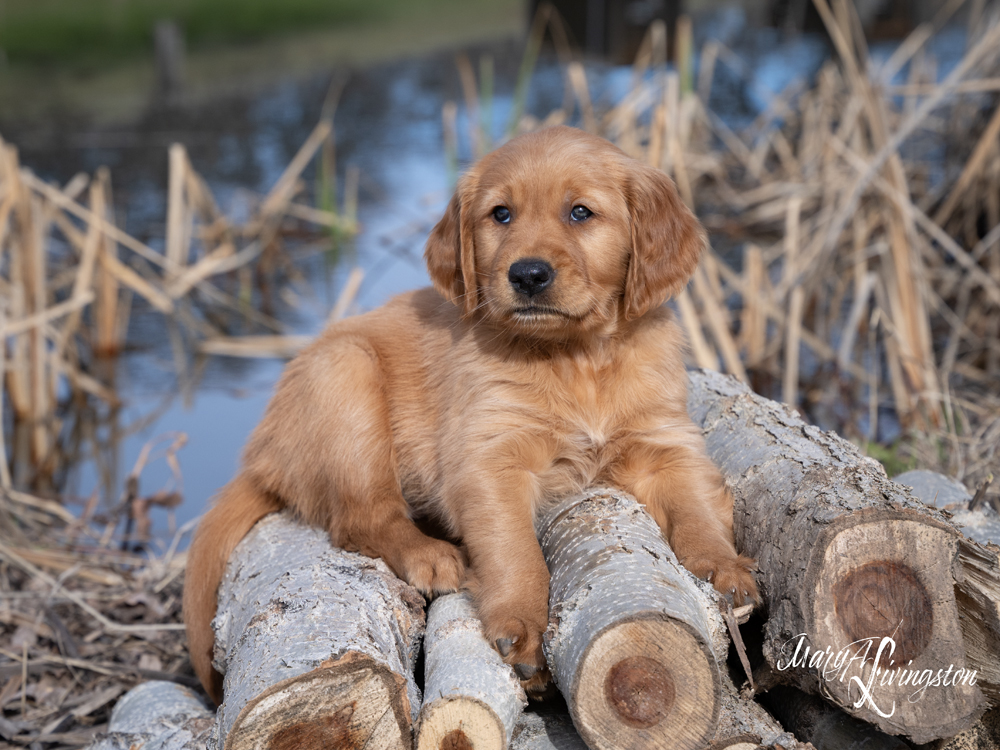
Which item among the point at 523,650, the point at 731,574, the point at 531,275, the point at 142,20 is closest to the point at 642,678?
the point at 523,650

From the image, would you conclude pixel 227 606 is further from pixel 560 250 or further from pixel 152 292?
pixel 152 292

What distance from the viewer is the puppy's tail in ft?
9.89

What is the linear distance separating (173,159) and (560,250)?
502 cm

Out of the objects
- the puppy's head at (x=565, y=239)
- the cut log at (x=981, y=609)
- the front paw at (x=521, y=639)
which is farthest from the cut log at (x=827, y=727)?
the puppy's head at (x=565, y=239)

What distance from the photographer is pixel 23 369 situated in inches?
224

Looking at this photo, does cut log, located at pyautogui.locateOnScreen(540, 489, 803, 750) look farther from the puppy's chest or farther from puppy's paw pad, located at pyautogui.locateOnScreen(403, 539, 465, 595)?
the puppy's chest

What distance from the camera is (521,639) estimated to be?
7.98ft

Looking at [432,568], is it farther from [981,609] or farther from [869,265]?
[869,265]

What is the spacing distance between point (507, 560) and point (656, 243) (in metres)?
1.13

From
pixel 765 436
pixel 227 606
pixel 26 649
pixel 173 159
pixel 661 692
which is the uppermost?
pixel 173 159

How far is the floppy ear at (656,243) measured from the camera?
3031 millimetres

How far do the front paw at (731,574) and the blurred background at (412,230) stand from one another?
5.55ft

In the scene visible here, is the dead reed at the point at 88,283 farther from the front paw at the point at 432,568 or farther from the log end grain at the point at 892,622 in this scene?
the log end grain at the point at 892,622

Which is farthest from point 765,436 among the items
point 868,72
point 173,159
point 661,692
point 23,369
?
point 173,159
